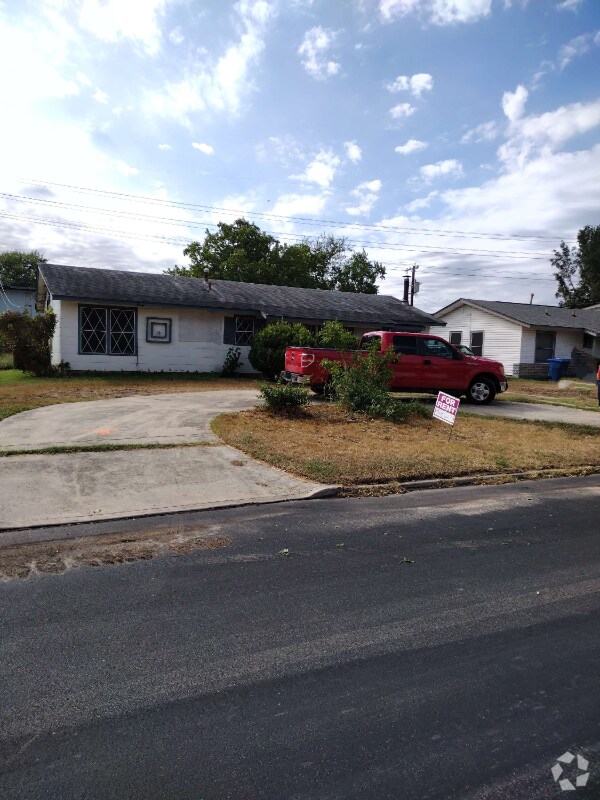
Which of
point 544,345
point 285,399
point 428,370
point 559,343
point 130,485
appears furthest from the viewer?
point 559,343

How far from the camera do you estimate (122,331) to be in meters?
21.4

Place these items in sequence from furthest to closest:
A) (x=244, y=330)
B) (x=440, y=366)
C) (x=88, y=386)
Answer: (x=244, y=330) → (x=88, y=386) → (x=440, y=366)

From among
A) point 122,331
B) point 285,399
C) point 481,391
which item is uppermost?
point 122,331

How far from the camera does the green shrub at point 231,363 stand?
22.6m

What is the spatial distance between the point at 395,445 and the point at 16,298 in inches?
1677

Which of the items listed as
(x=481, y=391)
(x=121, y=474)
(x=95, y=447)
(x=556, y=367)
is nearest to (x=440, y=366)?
(x=481, y=391)

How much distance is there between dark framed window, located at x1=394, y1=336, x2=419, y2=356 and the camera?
50.5 feet

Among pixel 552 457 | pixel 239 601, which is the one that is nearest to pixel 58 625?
pixel 239 601

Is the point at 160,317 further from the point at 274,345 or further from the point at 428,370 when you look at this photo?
the point at 428,370

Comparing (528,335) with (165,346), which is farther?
(528,335)

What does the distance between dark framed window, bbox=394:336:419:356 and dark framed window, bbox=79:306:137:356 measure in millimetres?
10645

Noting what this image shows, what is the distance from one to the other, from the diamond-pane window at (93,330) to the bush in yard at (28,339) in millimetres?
1378

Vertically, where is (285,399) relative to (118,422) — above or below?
above

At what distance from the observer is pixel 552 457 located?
9.54m
